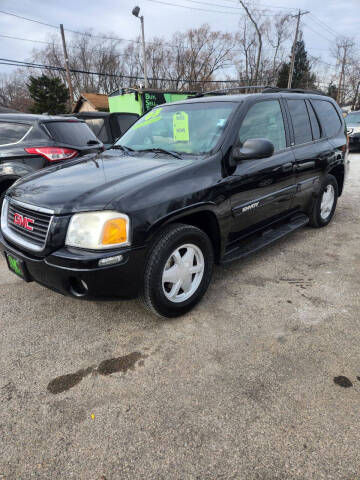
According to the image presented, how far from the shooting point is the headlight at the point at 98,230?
2074mm

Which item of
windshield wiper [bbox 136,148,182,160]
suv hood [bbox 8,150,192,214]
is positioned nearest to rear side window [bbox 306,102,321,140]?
windshield wiper [bbox 136,148,182,160]

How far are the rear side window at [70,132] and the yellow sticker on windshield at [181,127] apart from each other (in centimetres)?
191

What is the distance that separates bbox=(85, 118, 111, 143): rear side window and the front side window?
5.36 metres

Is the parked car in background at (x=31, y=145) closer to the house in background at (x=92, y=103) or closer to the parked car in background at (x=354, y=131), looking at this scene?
the parked car in background at (x=354, y=131)

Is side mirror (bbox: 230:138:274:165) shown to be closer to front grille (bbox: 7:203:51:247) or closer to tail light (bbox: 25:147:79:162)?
front grille (bbox: 7:203:51:247)

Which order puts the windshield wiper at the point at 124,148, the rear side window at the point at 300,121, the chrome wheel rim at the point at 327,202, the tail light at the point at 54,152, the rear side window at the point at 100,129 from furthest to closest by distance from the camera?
the rear side window at the point at 100,129
the chrome wheel rim at the point at 327,202
the tail light at the point at 54,152
the rear side window at the point at 300,121
the windshield wiper at the point at 124,148

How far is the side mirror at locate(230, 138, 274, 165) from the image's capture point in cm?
268

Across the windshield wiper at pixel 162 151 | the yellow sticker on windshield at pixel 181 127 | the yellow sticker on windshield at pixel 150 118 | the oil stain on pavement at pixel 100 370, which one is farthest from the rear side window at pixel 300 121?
the oil stain on pavement at pixel 100 370

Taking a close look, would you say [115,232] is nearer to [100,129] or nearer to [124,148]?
[124,148]

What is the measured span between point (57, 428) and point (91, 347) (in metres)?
0.67

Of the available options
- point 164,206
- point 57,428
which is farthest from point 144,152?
point 57,428

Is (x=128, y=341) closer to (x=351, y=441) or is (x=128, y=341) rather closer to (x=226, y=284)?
(x=226, y=284)

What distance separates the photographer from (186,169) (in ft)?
8.17

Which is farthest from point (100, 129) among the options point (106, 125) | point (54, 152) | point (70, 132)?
point (54, 152)
